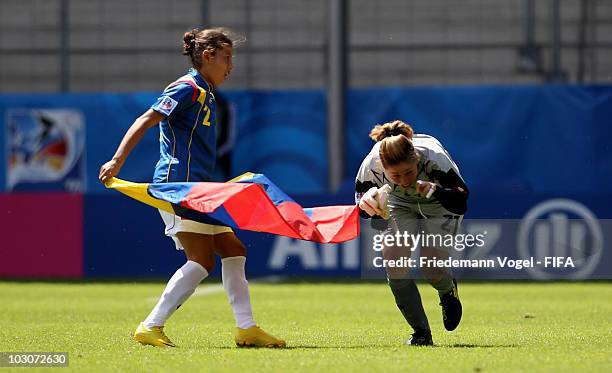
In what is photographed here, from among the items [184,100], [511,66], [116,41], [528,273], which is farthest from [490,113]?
[184,100]

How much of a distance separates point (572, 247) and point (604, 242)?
1.42ft

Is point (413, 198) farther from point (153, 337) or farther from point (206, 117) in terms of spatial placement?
point (153, 337)

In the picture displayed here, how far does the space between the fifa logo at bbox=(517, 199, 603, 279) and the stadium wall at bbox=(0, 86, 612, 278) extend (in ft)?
0.91

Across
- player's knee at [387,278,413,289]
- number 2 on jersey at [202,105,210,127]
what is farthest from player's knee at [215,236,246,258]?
player's knee at [387,278,413,289]

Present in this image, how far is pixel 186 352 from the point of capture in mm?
7918

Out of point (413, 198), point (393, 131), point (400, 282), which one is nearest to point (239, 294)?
point (400, 282)

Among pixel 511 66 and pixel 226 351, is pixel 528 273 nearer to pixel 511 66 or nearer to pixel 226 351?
pixel 511 66

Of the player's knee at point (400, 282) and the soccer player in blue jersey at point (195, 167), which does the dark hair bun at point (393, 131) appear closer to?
the player's knee at point (400, 282)

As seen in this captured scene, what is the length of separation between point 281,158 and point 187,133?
12.1m

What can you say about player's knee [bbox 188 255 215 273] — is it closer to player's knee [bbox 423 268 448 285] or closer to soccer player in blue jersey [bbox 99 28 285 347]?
soccer player in blue jersey [bbox 99 28 285 347]

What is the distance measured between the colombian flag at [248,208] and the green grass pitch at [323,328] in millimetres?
765

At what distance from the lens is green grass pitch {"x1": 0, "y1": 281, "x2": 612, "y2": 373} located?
7309 millimetres

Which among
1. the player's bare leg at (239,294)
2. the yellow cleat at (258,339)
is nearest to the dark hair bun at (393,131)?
the player's bare leg at (239,294)

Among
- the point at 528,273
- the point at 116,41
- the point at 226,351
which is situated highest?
the point at 116,41
